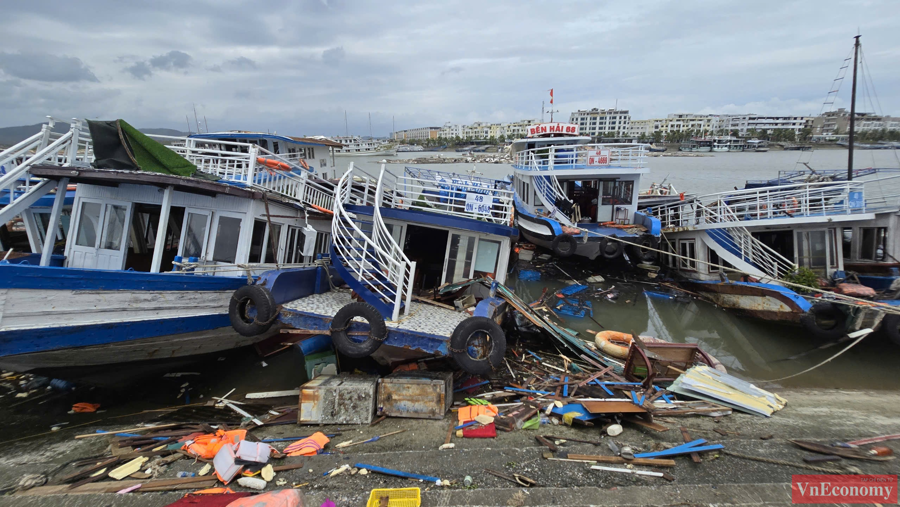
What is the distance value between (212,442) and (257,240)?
4.10 m

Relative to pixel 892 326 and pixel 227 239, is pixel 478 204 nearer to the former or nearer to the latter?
pixel 227 239

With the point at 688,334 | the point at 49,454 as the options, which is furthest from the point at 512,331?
the point at 49,454

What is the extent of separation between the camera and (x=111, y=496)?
448 centimetres

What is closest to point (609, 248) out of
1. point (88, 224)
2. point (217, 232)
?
point (217, 232)

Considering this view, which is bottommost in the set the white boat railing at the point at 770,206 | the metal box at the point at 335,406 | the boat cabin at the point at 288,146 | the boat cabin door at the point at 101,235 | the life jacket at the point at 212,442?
the life jacket at the point at 212,442

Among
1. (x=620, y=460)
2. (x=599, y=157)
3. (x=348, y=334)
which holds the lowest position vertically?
(x=620, y=460)

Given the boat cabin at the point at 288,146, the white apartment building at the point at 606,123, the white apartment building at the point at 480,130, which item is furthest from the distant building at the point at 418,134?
the boat cabin at the point at 288,146

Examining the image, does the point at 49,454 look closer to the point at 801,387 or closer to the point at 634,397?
the point at 634,397

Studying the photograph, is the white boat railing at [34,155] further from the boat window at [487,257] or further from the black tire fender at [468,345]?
the boat window at [487,257]

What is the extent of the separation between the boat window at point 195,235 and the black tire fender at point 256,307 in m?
1.95

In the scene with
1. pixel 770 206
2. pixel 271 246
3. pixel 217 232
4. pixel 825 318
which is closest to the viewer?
pixel 217 232

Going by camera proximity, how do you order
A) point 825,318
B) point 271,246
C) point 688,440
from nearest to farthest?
point 688,440
point 271,246
point 825,318

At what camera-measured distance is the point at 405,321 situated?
670cm

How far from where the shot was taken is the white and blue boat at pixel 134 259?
6020 mm
